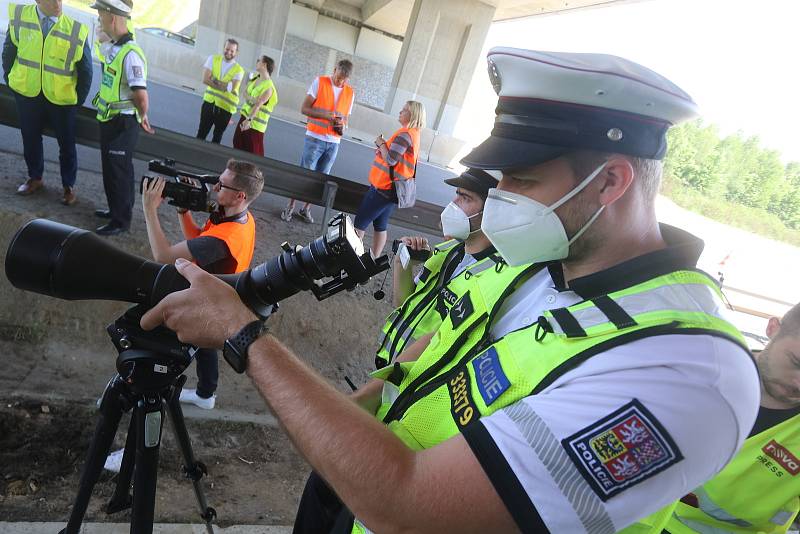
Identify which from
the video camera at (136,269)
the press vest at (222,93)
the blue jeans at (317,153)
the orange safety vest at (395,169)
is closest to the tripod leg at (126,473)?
the video camera at (136,269)

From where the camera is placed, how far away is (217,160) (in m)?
5.65

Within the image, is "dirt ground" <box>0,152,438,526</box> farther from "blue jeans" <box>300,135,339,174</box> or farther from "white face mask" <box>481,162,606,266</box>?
"blue jeans" <box>300,135,339,174</box>

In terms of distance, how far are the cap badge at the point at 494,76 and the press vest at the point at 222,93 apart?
743 centimetres

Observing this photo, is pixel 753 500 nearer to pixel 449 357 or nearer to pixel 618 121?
pixel 449 357

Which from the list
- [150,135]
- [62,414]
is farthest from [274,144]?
[62,414]

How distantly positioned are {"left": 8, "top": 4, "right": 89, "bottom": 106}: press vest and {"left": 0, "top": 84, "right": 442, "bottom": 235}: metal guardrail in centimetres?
60

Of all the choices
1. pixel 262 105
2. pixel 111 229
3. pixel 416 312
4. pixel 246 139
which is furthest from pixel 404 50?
pixel 416 312

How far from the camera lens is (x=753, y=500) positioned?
1666 millimetres

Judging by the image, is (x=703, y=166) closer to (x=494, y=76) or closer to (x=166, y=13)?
(x=494, y=76)

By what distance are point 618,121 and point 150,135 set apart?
5.47 meters

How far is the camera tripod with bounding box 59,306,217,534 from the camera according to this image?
1.47 m

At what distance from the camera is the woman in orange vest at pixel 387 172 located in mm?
5348

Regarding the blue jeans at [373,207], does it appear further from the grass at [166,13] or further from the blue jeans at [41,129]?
the grass at [166,13]

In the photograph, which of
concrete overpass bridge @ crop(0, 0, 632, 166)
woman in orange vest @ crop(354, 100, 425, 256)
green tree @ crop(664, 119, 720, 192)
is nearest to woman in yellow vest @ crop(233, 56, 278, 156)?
woman in orange vest @ crop(354, 100, 425, 256)
